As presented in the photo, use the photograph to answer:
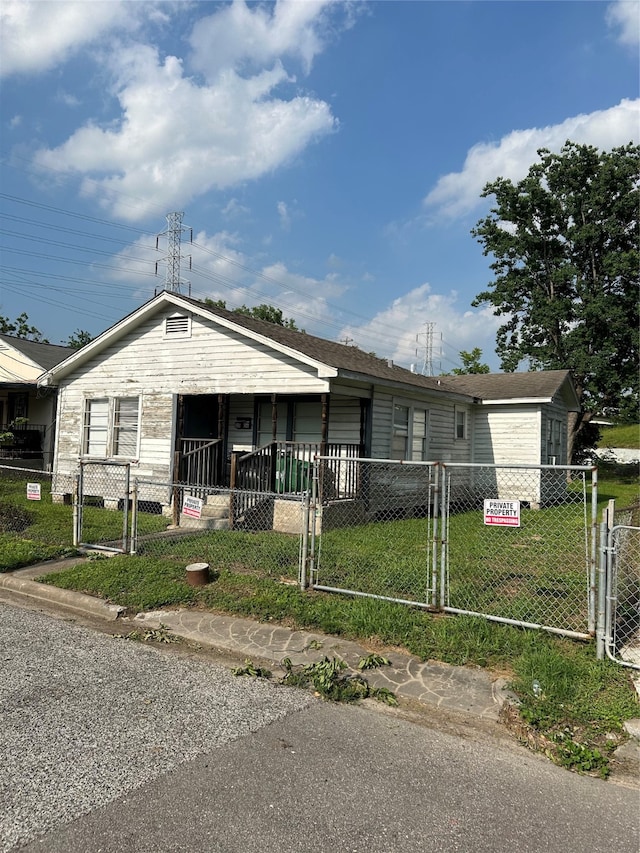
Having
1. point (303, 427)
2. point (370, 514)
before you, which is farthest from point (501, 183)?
point (370, 514)

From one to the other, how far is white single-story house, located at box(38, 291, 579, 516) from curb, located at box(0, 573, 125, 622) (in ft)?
13.4

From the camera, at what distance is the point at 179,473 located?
40.3 ft

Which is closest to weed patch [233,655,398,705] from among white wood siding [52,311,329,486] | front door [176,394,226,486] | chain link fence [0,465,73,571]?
chain link fence [0,465,73,571]

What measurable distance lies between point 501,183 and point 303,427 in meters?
21.1

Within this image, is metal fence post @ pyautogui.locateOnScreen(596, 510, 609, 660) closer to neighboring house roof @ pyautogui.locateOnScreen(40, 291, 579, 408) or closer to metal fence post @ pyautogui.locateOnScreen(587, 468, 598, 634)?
metal fence post @ pyautogui.locateOnScreen(587, 468, 598, 634)

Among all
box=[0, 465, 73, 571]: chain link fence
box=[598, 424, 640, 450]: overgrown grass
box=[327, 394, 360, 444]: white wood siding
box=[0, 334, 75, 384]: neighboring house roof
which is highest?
box=[0, 334, 75, 384]: neighboring house roof

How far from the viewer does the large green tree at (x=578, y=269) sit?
26.5m

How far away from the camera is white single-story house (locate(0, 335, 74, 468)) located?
2055 cm

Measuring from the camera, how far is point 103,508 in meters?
14.5

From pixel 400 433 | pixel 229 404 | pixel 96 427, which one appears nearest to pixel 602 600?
pixel 400 433

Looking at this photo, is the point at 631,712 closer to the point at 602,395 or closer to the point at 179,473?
the point at 179,473

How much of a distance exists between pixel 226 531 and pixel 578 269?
80.1 feet

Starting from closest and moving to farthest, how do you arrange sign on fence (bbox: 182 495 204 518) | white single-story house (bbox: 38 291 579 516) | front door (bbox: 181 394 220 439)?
sign on fence (bbox: 182 495 204 518)
white single-story house (bbox: 38 291 579 516)
front door (bbox: 181 394 220 439)

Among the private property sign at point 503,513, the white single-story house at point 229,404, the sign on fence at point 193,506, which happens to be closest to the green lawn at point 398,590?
the sign on fence at point 193,506
